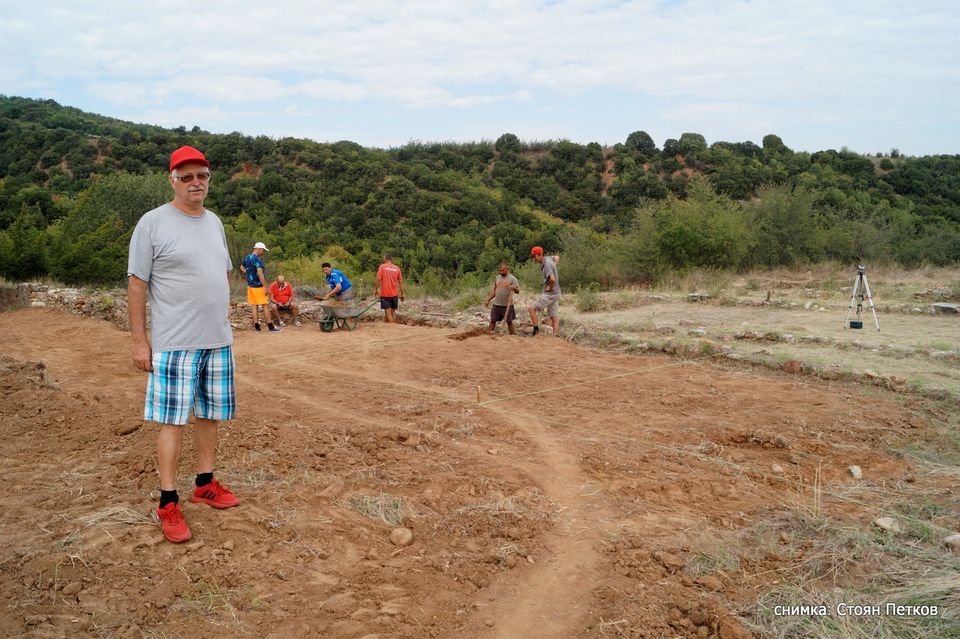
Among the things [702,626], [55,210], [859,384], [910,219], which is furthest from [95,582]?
[910,219]

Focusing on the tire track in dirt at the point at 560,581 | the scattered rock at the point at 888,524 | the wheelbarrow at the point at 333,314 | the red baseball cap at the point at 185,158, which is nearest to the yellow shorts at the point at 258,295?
the wheelbarrow at the point at 333,314

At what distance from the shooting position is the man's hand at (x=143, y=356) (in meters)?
3.25

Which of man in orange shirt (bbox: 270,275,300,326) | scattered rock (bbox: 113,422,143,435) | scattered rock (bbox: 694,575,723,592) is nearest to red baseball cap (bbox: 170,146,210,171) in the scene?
scattered rock (bbox: 113,422,143,435)

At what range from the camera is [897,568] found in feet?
10.3

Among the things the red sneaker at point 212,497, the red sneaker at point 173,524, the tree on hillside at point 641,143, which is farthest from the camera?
the tree on hillside at point 641,143

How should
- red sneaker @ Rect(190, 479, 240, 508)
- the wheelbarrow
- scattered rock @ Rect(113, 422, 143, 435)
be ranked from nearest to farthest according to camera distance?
red sneaker @ Rect(190, 479, 240, 508) → scattered rock @ Rect(113, 422, 143, 435) → the wheelbarrow

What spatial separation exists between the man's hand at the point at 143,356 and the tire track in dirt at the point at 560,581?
2020 millimetres

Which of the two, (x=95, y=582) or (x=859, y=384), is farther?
(x=859, y=384)

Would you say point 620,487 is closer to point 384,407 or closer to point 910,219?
point 384,407

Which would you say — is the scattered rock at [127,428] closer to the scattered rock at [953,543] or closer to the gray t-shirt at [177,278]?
the gray t-shirt at [177,278]

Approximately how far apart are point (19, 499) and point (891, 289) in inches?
740

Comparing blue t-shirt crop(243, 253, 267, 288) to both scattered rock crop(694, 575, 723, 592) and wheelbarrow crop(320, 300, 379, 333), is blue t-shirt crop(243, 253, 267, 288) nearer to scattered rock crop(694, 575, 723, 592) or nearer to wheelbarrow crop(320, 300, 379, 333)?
wheelbarrow crop(320, 300, 379, 333)

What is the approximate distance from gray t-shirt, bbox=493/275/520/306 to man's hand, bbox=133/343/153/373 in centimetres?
824

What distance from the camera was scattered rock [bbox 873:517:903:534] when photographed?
143 inches
